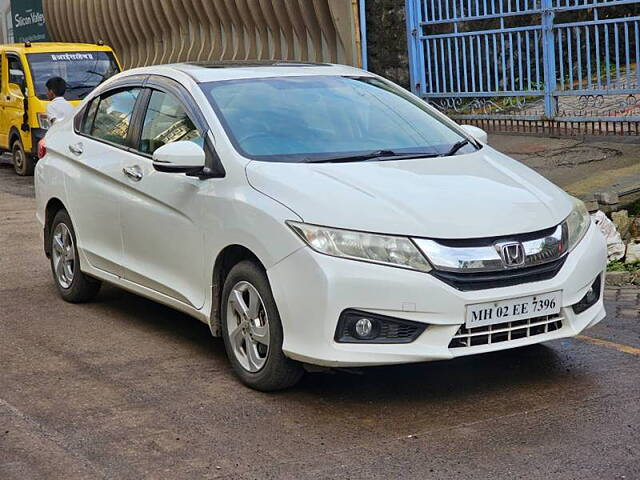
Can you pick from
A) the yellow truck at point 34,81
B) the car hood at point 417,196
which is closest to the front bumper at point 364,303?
the car hood at point 417,196

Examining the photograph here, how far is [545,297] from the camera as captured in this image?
5680 millimetres

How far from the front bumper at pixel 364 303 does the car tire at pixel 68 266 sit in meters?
2.78

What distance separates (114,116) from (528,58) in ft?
21.0

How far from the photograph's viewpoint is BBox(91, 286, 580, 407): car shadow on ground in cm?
595

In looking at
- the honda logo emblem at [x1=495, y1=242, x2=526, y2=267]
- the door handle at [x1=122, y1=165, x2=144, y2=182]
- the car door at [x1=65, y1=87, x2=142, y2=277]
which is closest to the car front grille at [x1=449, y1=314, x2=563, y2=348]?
the honda logo emblem at [x1=495, y1=242, x2=526, y2=267]

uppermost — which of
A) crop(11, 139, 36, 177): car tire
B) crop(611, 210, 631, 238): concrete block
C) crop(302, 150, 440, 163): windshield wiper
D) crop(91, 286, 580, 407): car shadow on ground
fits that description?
crop(302, 150, 440, 163): windshield wiper

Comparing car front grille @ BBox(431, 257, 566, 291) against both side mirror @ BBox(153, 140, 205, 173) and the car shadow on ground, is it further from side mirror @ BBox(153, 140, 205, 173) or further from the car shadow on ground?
side mirror @ BBox(153, 140, 205, 173)

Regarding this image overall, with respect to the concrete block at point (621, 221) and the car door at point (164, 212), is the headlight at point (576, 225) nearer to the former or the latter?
the car door at point (164, 212)

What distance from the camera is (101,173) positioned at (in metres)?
7.55

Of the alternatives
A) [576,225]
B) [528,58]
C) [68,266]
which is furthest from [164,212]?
[528,58]

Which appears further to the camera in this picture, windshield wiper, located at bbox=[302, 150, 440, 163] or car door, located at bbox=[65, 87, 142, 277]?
car door, located at bbox=[65, 87, 142, 277]

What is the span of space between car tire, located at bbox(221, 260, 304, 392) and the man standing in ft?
31.0

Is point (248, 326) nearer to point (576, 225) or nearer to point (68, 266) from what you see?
point (576, 225)

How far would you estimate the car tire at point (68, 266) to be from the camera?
26.6ft
